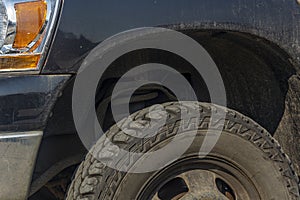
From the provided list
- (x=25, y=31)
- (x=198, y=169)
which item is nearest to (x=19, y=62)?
(x=25, y=31)

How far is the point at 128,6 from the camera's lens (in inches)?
96.5

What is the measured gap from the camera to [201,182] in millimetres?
2695

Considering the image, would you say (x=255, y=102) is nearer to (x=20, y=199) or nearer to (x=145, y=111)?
(x=145, y=111)

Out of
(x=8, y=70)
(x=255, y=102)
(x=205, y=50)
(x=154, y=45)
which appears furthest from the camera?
(x=255, y=102)

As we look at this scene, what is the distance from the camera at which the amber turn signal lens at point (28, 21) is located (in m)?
2.32

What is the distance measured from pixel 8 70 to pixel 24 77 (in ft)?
0.23

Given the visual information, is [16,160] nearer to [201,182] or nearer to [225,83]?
[201,182]

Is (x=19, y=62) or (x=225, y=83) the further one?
(x=225, y=83)

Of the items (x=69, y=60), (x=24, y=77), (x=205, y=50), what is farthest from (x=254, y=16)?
(x=24, y=77)

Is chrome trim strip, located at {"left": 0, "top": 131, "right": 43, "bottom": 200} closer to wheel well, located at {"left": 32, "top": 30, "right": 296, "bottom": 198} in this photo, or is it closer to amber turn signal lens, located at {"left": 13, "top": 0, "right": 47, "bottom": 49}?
wheel well, located at {"left": 32, "top": 30, "right": 296, "bottom": 198}

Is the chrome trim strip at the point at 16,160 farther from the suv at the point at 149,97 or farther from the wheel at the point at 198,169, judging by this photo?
the wheel at the point at 198,169

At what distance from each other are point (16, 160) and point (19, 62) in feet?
1.30

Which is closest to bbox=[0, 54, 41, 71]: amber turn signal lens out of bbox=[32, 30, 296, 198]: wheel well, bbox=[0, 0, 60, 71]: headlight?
bbox=[0, 0, 60, 71]: headlight

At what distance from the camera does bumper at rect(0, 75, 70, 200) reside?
2340mm
